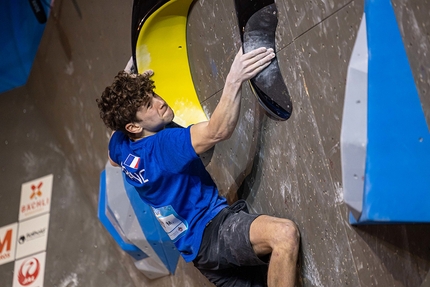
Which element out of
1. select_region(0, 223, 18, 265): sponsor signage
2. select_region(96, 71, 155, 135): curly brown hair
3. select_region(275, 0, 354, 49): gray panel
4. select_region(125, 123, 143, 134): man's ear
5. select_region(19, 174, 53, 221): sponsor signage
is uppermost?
select_region(275, 0, 354, 49): gray panel

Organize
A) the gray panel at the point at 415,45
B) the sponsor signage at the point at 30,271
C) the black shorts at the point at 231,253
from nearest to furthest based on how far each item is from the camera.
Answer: the gray panel at the point at 415,45 → the black shorts at the point at 231,253 → the sponsor signage at the point at 30,271

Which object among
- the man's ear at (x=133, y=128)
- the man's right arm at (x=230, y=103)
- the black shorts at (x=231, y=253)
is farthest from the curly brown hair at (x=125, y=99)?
the black shorts at (x=231, y=253)

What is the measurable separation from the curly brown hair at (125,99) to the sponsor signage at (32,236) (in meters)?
1.81

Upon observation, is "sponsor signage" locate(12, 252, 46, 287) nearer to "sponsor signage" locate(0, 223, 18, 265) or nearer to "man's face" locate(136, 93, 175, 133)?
"sponsor signage" locate(0, 223, 18, 265)

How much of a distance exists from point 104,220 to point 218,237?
1165 mm

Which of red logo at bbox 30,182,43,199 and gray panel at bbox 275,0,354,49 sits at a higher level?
gray panel at bbox 275,0,354,49

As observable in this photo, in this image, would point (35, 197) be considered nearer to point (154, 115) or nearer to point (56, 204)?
point (56, 204)

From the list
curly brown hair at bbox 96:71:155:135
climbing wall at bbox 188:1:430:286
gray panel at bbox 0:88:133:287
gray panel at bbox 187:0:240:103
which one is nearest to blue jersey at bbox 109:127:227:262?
curly brown hair at bbox 96:71:155:135

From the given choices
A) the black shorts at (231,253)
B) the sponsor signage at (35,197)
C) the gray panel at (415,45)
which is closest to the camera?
the gray panel at (415,45)

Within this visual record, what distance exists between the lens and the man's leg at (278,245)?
2191mm

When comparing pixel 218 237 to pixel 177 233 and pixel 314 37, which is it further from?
pixel 314 37

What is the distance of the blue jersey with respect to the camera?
233 centimetres

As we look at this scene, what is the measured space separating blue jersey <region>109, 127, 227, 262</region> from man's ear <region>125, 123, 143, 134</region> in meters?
0.04

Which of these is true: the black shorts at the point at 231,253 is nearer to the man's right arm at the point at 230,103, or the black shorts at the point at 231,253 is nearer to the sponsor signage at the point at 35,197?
the man's right arm at the point at 230,103
